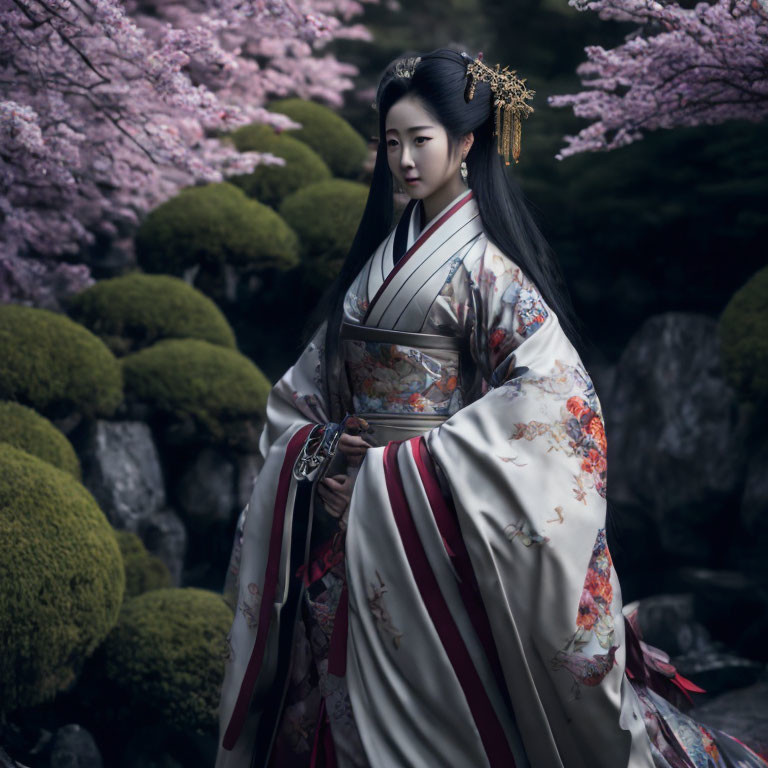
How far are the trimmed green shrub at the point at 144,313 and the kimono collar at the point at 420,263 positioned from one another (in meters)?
3.57

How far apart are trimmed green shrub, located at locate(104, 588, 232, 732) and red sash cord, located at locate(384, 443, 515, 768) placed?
210cm

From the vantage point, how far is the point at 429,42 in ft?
31.7

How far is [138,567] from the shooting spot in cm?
525

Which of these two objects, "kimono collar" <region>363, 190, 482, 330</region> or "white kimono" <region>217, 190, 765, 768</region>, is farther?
"kimono collar" <region>363, 190, 482, 330</region>

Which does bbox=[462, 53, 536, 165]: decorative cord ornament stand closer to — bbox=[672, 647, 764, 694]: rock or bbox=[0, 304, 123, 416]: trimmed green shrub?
bbox=[0, 304, 123, 416]: trimmed green shrub

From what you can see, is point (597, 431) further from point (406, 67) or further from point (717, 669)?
point (717, 669)

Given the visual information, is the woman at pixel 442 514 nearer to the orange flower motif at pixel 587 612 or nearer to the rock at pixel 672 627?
the orange flower motif at pixel 587 612

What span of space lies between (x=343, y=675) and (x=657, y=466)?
5.11m

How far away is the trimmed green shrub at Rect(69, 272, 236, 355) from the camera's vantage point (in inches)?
246

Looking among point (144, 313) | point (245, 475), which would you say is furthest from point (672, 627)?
point (144, 313)

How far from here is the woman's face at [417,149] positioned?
2953 millimetres

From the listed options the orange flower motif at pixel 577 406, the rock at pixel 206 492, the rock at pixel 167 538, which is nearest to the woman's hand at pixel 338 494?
the orange flower motif at pixel 577 406

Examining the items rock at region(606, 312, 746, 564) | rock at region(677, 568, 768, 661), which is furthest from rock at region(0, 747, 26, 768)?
rock at region(606, 312, 746, 564)

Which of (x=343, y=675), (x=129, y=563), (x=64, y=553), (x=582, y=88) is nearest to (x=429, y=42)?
(x=582, y=88)
